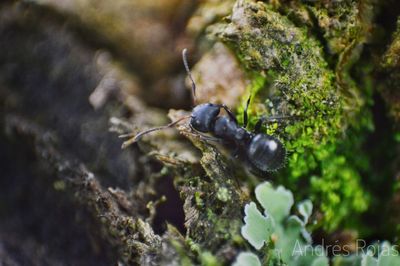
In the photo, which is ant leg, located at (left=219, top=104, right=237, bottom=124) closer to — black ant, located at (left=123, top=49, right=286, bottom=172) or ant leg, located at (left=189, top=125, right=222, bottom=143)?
black ant, located at (left=123, top=49, right=286, bottom=172)

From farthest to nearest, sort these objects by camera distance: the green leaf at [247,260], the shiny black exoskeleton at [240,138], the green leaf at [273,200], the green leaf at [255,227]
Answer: the shiny black exoskeleton at [240,138], the green leaf at [273,200], the green leaf at [255,227], the green leaf at [247,260]

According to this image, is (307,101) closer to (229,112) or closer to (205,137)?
(229,112)

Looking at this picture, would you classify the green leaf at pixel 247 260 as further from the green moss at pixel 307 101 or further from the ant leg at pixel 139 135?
the ant leg at pixel 139 135

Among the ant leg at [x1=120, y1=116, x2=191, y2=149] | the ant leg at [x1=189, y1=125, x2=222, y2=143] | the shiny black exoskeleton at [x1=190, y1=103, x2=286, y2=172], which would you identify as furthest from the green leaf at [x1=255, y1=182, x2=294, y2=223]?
the ant leg at [x1=120, y1=116, x2=191, y2=149]

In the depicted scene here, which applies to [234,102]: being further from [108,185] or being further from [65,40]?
[65,40]

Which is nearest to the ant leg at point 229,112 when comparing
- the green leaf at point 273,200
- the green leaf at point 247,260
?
the green leaf at point 273,200

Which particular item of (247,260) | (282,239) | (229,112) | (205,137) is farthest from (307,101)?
(247,260)
